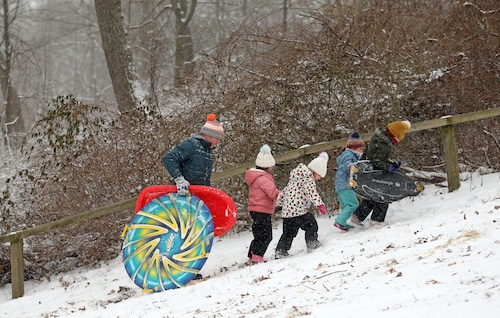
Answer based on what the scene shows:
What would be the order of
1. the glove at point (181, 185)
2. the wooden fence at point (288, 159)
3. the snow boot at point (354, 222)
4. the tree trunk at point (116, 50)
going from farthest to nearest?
the tree trunk at point (116, 50)
the wooden fence at point (288, 159)
the snow boot at point (354, 222)
the glove at point (181, 185)

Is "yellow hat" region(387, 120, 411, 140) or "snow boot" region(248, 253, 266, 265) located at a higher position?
"yellow hat" region(387, 120, 411, 140)

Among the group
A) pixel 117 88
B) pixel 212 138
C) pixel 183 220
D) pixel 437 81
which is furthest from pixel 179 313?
pixel 117 88

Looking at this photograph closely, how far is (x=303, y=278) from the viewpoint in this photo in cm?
619

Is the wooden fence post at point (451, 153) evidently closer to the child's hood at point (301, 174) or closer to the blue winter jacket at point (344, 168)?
the blue winter jacket at point (344, 168)

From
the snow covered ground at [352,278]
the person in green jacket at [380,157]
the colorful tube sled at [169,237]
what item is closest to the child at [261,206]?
the snow covered ground at [352,278]

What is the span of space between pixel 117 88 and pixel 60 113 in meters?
3.60

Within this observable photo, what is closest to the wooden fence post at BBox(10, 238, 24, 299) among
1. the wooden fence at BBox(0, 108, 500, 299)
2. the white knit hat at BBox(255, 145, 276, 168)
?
the wooden fence at BBox(0, 108, 500, 299)

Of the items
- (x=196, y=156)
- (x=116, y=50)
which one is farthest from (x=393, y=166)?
(x=116, y=50)

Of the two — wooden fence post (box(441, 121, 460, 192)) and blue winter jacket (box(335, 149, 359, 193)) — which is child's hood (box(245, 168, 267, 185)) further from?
wooden fence post (box(441, 121, 460, 192))

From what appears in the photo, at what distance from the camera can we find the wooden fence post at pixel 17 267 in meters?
9.06

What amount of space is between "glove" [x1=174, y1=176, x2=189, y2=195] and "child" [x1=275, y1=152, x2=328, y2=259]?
119 cm

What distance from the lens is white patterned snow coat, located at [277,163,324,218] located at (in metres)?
7.70

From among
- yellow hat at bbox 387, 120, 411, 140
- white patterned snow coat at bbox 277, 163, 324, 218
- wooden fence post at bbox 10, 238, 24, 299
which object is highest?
yellow hat at bbox 387, 120, 411, 140

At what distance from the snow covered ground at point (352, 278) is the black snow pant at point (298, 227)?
18 cm
